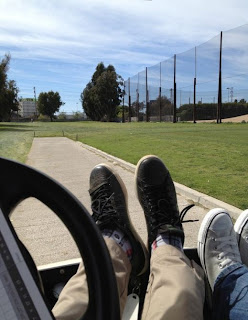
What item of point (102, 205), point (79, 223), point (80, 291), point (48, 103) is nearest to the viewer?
point (79, 223)

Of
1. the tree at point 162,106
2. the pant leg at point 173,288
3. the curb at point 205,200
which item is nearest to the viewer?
the pant leg at point 173,288

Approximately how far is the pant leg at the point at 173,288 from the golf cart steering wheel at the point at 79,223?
1.93 ft

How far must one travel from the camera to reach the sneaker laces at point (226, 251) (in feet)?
5.37

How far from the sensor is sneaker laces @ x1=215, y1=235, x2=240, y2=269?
1.64m

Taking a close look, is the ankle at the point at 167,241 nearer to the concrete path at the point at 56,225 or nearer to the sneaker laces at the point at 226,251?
the sneaker laces at the point at 226,251

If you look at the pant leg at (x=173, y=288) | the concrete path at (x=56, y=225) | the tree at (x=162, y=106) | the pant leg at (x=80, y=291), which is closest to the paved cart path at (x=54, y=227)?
the concrete path at (x=56, y=225)

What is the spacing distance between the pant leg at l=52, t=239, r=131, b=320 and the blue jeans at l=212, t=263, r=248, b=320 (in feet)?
1.34

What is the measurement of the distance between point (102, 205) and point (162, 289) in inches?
28.7

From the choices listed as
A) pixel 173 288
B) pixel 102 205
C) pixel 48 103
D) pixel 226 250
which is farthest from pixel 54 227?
pixel 48 103

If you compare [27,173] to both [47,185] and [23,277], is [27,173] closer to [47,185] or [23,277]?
[47,185]

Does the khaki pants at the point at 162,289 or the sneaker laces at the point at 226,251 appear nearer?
the khaki pants at the point at 162,289

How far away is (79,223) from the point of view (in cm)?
79

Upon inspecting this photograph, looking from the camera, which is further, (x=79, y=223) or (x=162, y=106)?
(x=162, y=106)

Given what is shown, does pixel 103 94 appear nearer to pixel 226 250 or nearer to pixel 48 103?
pixel 48 103
